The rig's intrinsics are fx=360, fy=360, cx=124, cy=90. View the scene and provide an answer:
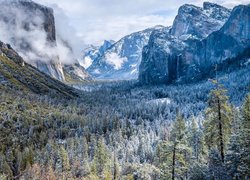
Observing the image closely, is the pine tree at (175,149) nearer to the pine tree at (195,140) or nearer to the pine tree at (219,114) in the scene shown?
the pine tree at (219,114)

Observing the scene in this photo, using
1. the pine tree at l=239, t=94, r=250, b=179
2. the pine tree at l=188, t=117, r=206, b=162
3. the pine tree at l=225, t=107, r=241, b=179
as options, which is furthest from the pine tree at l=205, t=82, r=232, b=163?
the pine tree at l=188, t=117, r=206, b=162

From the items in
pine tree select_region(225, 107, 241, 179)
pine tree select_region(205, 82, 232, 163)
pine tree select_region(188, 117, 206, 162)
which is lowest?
pine tree select_region(188, 117, 206, 162)

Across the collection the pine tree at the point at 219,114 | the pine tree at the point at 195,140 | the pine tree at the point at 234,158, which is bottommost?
the pine tree at the point at 195,140

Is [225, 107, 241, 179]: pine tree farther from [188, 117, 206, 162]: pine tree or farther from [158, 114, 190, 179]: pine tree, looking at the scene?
[188, 117, 206, 162]: pine tree

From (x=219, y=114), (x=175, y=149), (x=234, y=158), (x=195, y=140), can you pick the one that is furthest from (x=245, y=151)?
(x=195, y=140)

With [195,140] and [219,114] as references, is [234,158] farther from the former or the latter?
[195,140]

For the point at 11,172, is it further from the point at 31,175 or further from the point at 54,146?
the point at 54,146

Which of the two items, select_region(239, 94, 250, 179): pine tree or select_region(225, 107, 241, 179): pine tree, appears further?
select_region(225, 107, 241, 179): pine tree

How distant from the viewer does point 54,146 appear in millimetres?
182500

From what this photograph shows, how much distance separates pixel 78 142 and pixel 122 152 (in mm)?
24483

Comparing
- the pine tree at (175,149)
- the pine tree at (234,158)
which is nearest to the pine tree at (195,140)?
the pine tree at (234,158)

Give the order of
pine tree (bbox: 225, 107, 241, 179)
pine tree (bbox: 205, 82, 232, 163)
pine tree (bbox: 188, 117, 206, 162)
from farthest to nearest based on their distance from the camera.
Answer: pine tree (bbox: 188, 117, 206, 162) < pine tree (bbox: 205, 82, 232, 163) < pine tree (bbox: 225, 107, 241, 179)

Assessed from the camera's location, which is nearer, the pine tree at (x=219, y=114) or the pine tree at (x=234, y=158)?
the pine tree at (x=234, y=158)

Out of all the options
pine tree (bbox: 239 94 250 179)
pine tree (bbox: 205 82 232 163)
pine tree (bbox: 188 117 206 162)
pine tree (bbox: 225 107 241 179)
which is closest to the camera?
pine tree (bbox: 239 94 250 179)
